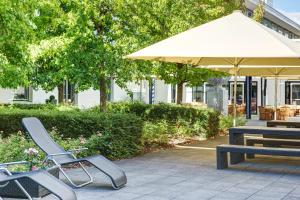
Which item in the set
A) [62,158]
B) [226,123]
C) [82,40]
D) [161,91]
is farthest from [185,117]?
[161,91]

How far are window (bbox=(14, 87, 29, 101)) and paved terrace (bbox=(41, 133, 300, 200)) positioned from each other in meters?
13.0

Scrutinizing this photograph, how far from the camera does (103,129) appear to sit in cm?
1197

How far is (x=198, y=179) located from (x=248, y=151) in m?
1.45

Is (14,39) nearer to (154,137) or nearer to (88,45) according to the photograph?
(88,45)

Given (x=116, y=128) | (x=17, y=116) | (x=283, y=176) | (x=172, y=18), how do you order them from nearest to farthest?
(x=283, y=176) → (x=116, y=128) → (x=17, y=116) → (x=172, y=18)

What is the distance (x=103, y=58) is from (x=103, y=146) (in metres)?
4.38

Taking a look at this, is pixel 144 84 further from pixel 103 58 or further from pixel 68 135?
pixel 68 135

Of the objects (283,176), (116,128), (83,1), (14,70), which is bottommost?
(283,176)

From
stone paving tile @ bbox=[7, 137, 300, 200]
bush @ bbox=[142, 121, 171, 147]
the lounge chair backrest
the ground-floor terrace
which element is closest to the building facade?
bush @ bbox=[142, 121, 171, 147]

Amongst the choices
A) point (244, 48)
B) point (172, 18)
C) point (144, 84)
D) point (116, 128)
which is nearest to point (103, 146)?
point (116, 128)

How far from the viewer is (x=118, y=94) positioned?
31.6 metres

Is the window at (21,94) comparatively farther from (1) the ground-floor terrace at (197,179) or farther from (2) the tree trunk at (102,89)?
(1) the ground-floor terrace at (197,179)

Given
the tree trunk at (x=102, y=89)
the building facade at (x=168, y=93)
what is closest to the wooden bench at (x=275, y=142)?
the tree trunk at (x=102, y=89)

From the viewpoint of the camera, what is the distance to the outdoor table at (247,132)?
36.2ft
